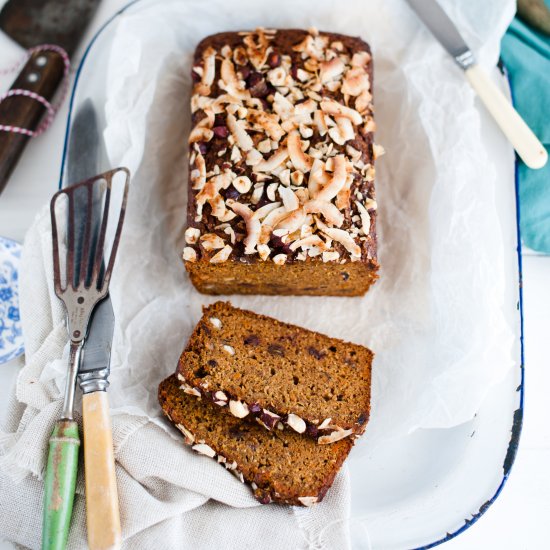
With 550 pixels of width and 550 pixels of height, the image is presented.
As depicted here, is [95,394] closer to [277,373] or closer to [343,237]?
[277,373]

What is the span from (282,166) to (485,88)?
91 centimetres

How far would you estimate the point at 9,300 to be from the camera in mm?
2668

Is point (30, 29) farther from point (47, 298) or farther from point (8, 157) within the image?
point (47, 298)

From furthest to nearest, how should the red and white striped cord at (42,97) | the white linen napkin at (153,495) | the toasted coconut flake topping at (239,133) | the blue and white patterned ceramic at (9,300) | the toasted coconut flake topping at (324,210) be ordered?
the red and white striped cord at (42,97), the blue and white patterned ceramic at (9,300), the toasted coconut flake topping at (239,133), the toasted coconut flake topping at (324,210), the white linen napkin at (153,495)

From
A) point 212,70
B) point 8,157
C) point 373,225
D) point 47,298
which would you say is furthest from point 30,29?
point 373,225

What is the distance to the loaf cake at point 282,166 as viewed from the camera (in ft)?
7.58

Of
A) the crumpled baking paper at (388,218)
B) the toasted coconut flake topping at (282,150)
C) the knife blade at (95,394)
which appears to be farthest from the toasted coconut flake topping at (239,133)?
the knife blade at (95,394)

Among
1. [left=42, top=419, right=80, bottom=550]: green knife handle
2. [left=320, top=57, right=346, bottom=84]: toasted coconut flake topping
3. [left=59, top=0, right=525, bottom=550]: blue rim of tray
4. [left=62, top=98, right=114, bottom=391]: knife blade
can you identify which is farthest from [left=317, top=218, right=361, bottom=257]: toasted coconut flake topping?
[left=42, top=419, right=80, bottom=550]: green knife handle

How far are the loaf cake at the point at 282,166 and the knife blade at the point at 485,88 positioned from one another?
300 millimetres

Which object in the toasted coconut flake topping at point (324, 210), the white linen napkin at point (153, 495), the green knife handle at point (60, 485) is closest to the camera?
the green knife handle at point (60, 485)

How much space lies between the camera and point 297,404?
7.64ft

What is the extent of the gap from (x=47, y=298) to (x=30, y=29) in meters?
1.24

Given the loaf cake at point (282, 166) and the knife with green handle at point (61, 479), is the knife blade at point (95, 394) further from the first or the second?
the loaf cake at point (282, 166)

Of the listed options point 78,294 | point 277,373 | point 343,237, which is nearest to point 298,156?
point 343,237
